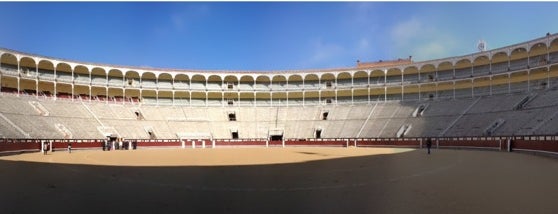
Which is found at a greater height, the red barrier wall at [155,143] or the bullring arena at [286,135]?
the bullring arena at [286,135]

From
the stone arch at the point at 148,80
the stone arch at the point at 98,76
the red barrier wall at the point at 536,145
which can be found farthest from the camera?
the stone arch at the point at 148,80

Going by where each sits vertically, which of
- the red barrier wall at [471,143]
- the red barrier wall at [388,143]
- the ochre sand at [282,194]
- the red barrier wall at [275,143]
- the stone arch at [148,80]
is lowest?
the red barrier wall at [275,143]

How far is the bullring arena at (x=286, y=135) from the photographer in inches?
344

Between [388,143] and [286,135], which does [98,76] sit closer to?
[286,135]

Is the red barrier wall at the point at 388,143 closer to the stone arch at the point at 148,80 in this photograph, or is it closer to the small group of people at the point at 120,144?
the small group of people at the point at 120,144

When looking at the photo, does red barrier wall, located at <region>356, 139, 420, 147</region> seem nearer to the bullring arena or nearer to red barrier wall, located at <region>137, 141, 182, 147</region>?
→ the bullring arena

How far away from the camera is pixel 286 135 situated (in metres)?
57.0

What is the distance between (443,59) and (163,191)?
Answer: 173 ft

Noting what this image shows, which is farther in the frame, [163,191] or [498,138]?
[498,138]

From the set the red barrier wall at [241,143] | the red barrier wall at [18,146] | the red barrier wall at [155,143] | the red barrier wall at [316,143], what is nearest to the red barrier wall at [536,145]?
the red barrier wall at [316,143]

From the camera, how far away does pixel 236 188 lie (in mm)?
10211

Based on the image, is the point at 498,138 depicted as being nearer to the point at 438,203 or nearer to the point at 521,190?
the point at 521,190

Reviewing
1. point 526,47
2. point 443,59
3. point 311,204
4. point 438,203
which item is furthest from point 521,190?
point 443,59

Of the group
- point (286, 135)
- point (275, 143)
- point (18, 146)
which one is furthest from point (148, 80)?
point (18, 146)
